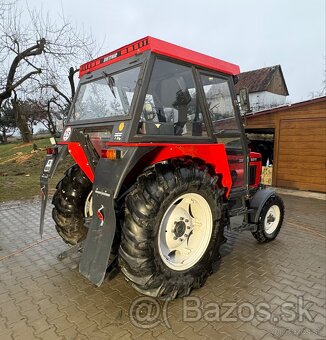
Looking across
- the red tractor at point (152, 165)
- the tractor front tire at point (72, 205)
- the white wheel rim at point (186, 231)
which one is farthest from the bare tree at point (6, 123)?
the white wheel rim at point (186, 231)

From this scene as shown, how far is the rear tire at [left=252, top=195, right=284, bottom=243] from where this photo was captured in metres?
4.05

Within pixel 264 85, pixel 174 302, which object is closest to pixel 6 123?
pixel 264 85

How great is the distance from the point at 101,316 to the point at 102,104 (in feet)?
7.02

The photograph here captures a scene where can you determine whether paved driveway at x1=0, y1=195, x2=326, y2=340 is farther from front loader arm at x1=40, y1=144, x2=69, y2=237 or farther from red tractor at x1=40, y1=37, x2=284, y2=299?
front loader arm at x1=40, y1=144, x2=69, y2=237

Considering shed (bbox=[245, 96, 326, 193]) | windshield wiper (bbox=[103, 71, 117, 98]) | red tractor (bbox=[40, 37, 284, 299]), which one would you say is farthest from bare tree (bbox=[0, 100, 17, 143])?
windshield wiper (bbox=[103, 71, 117, 98])

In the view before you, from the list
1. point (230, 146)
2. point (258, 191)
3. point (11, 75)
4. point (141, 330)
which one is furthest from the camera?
point (11, 75)

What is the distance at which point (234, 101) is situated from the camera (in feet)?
12.0

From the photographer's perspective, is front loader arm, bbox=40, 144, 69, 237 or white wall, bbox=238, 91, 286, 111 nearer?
front loader arm, bbox=40, 144, 69, 237

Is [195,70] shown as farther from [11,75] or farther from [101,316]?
[11,75]

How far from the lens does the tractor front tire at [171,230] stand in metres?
2.38

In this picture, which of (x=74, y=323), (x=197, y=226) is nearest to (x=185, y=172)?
(x=197, y=226)

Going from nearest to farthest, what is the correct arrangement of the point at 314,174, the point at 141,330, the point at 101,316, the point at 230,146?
the point at 141,330 → the point at 101,316 → the point at 230,146 → the point at 314,174

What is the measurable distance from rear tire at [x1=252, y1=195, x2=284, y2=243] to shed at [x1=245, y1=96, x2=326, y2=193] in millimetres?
5070

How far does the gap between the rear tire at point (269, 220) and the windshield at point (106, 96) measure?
99.4 inches
